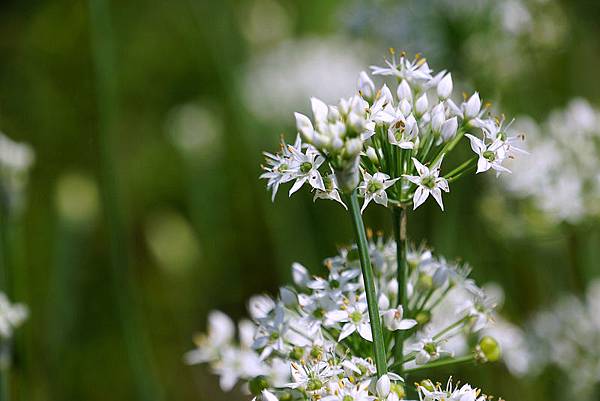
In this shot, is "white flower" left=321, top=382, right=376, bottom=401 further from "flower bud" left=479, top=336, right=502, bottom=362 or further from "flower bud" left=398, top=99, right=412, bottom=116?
"flower bud" left=398, top=99, right=412, bottom=116

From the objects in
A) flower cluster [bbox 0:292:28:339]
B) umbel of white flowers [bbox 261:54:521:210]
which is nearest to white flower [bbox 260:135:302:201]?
umbel of white flowers [bbox 261:54:521:210]

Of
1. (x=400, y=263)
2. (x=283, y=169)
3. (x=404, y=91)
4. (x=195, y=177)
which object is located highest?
(x=195, y=177)

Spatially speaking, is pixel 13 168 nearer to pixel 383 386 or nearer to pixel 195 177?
pixel 383 386

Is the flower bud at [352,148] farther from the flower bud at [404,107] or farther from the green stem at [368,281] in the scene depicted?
the flower bud at [404,107]

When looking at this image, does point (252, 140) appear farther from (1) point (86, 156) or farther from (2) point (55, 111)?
(2) point (55, 111)

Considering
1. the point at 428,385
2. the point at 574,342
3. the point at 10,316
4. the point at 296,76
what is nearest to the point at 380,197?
the point at 428,385

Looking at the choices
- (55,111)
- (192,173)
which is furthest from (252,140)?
(55,111)

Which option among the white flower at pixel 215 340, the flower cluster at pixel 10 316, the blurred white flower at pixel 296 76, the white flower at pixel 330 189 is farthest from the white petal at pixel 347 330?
the blurred white flower at pixel 296 76
